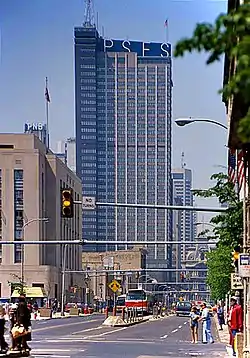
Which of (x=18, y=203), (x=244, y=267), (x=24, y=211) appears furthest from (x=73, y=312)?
(x=244, y=267)

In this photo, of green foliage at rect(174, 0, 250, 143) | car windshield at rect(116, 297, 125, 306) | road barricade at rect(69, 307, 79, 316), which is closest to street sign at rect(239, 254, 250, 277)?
green foliage at rect(174, 0, 250, 143)

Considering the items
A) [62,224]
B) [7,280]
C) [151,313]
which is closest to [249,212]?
[151,313]

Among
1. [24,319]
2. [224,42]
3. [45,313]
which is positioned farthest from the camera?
[45,313]

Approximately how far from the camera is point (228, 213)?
31.8 meters

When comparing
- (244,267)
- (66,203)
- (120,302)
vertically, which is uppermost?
(66,203)

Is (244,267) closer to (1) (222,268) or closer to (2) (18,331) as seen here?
(2) (18,331)

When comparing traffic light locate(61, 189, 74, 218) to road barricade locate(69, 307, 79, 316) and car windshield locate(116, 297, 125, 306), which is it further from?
road barricade locate(69, 307, 79, 316)

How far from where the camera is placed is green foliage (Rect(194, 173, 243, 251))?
103 feet

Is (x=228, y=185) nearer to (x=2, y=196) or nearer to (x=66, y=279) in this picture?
(x=2, y=196)

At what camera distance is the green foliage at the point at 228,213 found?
1235 inches

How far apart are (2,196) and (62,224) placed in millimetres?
17609

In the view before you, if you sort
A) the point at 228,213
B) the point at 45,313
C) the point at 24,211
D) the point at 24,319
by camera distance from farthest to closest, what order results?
the point at 24,211 → the point at 45,313 → the point at 228,213 → the point at 24,319

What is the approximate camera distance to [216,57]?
7.14m

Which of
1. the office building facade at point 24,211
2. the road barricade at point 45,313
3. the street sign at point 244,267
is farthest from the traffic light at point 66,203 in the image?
the office building facade at point 24,211
